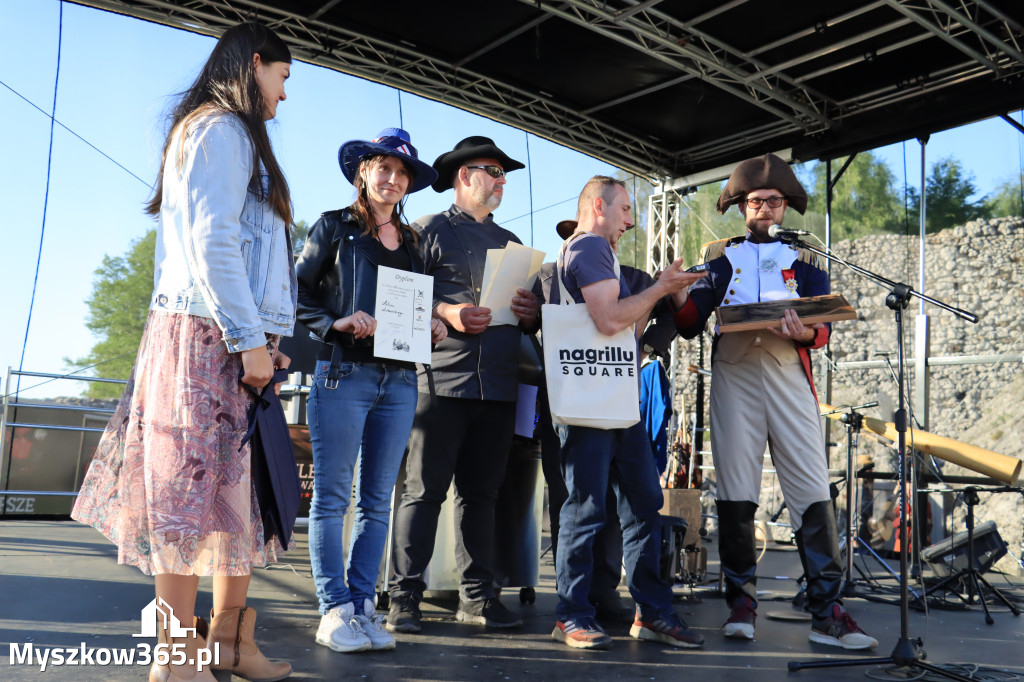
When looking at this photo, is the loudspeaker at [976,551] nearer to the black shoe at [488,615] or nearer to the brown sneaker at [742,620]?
the brown sneaker at [742,620]

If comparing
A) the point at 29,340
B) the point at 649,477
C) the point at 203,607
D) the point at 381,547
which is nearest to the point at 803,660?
the point at 649,477

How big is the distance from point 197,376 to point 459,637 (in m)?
1.55

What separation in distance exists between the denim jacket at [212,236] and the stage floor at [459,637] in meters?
1.08

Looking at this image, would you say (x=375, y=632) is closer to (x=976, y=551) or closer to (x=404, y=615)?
(x=404, y=615)

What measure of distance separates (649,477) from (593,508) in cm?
29

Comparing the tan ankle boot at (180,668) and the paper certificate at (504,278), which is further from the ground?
the paper certificate at (504,278)

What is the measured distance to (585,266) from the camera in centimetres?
296

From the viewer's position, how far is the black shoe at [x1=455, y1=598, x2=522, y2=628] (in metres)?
3.16

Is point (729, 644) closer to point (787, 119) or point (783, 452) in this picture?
point (783, 452)

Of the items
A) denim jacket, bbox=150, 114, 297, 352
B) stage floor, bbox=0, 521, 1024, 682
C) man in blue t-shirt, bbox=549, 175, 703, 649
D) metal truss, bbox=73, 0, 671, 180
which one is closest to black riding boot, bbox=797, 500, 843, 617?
stage floor, bbox=0, 521, 1024, 682

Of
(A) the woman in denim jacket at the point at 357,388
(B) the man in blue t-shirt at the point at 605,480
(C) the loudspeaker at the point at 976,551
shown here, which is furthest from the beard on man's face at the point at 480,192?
(C) the loudspeaker at the point at 976,551

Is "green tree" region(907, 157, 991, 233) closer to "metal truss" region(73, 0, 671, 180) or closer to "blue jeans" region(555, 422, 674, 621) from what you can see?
"metal truss" region(73, 0, 671, 180)

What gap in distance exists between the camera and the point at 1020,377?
7496mm

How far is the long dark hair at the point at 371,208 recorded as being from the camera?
293cm
